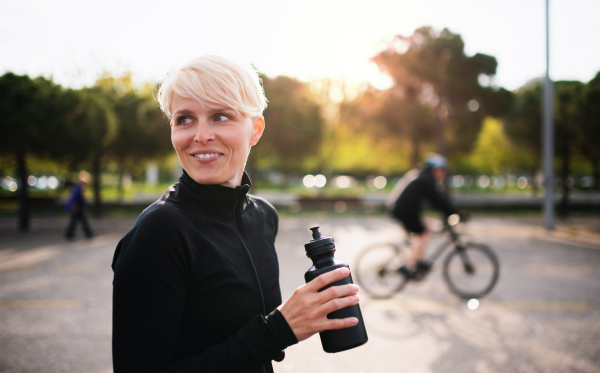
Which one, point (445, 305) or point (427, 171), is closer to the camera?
point (445, 305)

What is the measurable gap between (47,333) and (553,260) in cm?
975

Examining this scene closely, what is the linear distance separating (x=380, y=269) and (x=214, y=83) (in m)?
5.23

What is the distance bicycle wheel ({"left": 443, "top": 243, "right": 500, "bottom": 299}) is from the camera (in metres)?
5.84

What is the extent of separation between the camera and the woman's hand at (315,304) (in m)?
1.08

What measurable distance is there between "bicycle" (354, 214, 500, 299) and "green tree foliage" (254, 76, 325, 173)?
13.8 m

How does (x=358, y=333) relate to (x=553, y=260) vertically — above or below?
above

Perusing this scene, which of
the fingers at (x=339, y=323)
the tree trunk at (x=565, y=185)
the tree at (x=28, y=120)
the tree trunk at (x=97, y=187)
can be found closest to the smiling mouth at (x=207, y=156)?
the fingers at (x=339, y=323)

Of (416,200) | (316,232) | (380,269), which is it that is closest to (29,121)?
(380,269)

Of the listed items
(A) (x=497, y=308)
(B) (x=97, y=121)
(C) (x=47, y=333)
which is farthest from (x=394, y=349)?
(B) (x=97, y=121)

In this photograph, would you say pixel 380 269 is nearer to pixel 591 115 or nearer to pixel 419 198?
pixel 419 198

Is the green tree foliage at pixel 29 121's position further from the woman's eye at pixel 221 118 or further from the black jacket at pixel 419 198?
the woman's eye at pixel 221 118

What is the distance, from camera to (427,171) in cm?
600

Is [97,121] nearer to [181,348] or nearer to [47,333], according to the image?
[47,333]

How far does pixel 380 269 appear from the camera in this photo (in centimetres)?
594
